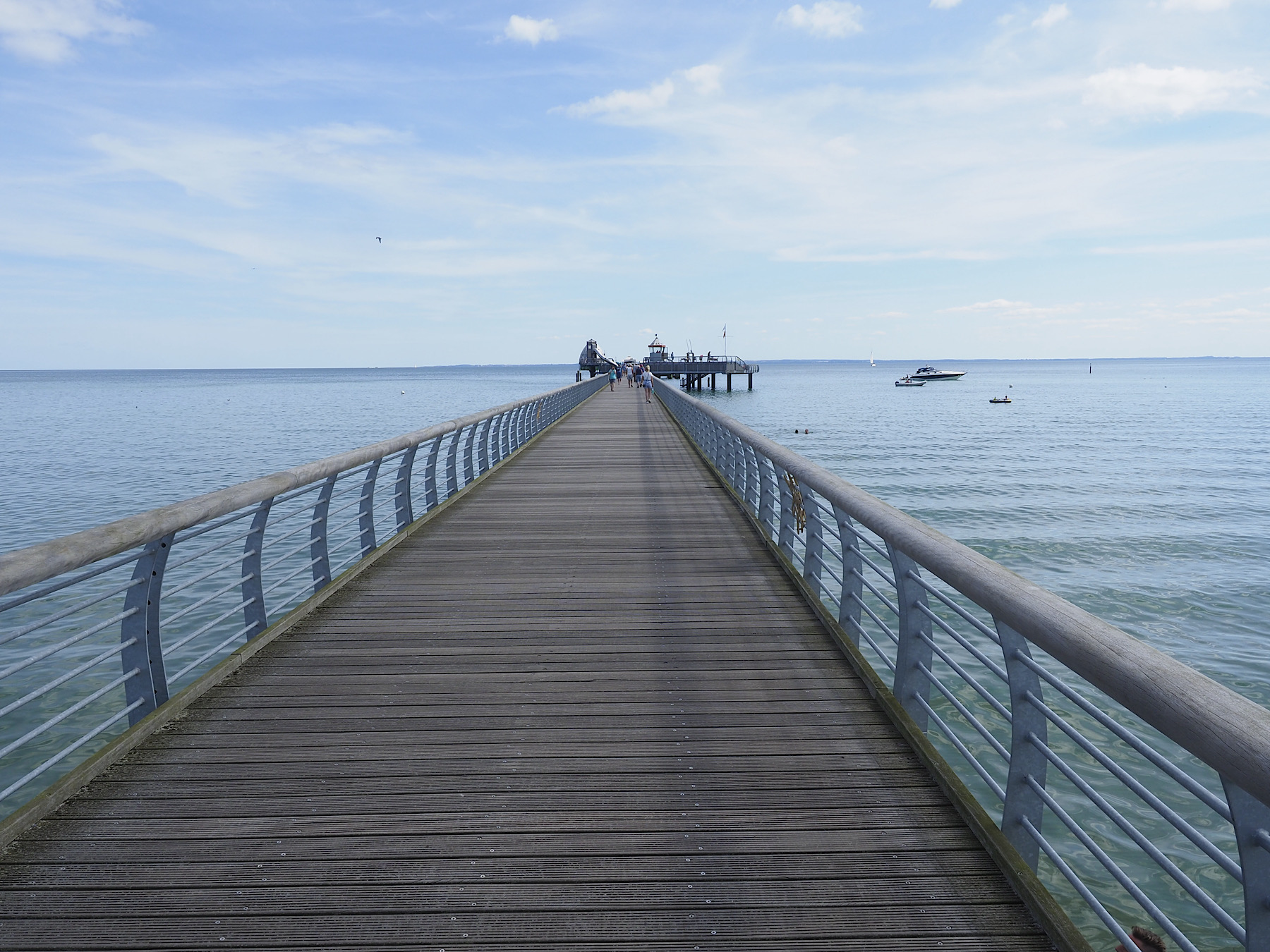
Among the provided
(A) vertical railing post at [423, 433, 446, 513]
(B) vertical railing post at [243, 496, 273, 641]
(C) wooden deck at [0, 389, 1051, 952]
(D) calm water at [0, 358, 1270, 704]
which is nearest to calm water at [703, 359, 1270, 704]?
(D) calm water at [0, 358, 1270, 704]

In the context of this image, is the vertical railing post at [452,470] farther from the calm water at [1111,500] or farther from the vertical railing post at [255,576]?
the calm water at [1111,500]

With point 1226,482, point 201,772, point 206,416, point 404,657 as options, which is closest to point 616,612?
point 404,657

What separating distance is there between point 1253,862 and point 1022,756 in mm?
882

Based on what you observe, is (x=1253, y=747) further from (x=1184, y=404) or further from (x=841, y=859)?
(x=1184, y=404)

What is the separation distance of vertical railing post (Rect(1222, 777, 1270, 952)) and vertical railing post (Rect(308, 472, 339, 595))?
5.18 metres

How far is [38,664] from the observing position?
927 cm

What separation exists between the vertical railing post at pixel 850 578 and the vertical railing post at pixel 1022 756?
1752 mm

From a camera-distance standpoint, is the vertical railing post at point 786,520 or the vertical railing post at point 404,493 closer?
the vertical railing post at point 786,520

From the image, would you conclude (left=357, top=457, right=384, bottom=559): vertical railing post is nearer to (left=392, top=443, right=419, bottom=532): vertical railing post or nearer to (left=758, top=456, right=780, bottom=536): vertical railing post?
(left=392, top=443, right=419, bottom=532): vertical railing post

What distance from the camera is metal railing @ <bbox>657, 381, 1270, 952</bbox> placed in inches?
61.4

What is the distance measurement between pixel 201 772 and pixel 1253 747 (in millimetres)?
3221

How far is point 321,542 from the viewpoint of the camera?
572 centimetres

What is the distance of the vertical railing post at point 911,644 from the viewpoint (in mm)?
3342

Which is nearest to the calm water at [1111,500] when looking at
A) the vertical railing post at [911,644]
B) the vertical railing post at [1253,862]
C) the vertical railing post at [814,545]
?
the vertical railing post at [814,545]
